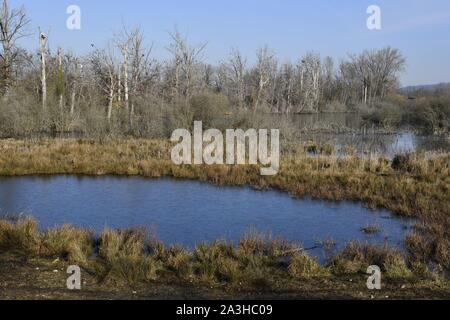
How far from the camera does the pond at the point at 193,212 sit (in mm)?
10055

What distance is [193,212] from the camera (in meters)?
12.0


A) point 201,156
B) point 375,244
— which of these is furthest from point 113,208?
point 201,156

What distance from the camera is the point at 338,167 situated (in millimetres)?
17312
